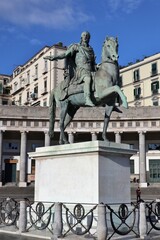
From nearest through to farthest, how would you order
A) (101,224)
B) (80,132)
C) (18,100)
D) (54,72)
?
(101,224), (80,132), (54,72), (18,100)

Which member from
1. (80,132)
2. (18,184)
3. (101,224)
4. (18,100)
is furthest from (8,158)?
(101,224)

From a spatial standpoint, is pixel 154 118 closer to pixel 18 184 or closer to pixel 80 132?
pixel 80 132

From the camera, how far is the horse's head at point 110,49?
42.6 feet

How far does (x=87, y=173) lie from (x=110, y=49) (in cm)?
445

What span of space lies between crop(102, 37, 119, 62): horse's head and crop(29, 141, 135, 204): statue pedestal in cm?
313

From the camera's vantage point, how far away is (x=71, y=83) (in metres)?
14.3

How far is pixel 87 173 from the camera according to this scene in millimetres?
11992

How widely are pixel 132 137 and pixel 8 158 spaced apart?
2022cm

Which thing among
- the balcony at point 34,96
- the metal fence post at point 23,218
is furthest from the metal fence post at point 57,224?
the balcony at point 34,96

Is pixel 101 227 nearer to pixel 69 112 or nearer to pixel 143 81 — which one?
pixel 69 112

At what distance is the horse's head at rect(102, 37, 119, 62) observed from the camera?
12992mm

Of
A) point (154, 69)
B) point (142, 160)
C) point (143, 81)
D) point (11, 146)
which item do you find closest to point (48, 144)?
point (11, 146)

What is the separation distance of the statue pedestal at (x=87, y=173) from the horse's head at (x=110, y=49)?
3.13 m

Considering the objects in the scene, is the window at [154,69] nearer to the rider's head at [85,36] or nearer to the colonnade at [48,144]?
the colonnade at [48,144]
